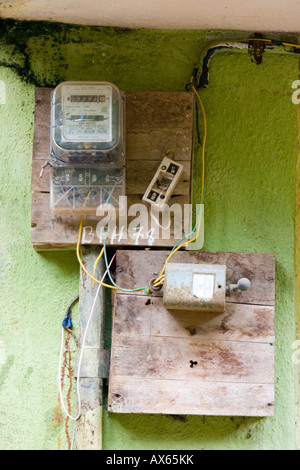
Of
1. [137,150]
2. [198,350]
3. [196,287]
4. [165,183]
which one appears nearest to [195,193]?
[165,183]

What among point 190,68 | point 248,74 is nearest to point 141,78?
point 190,68

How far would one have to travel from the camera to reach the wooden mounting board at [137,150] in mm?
2174

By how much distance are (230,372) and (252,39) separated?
121 cm

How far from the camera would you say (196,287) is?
2006mm

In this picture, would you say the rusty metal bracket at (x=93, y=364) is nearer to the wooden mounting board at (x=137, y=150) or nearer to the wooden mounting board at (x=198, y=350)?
the wooden mounting board at (x=198, y=350)

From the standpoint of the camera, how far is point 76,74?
2299mm

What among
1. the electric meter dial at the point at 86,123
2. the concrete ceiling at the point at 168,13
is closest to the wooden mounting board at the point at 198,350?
the electric meter dial at the point at 86,123

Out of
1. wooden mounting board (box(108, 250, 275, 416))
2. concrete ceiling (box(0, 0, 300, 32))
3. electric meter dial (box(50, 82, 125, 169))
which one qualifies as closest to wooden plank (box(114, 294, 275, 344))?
wooden mounting board (box(108, 250, 275, 416))

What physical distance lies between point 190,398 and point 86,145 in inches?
35.7

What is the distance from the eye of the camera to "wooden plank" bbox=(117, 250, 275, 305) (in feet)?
6.91

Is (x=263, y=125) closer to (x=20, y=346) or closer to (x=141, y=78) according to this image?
(x=141, y=78)

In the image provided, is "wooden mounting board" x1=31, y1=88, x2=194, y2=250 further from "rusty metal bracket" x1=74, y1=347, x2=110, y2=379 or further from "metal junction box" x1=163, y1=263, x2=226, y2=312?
"rusty metal bracket" x1=74, y1=347, x2=110, y2=379

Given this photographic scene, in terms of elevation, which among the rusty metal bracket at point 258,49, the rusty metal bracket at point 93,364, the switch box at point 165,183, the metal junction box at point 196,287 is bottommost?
the rusty metal bracket at point 93,364
